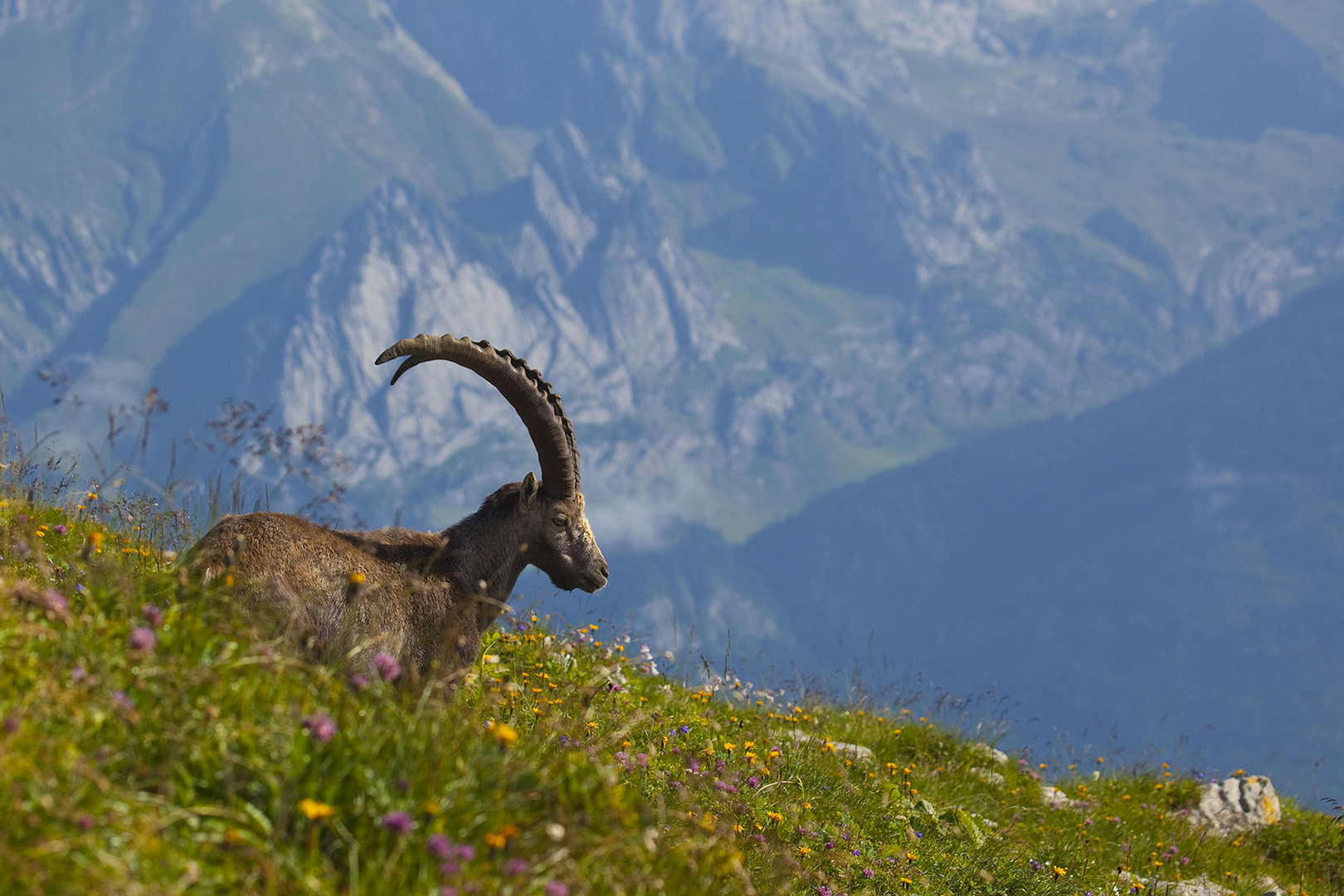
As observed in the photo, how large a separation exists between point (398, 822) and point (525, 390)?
4818 millimetres

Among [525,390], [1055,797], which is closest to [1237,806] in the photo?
[1055,797]

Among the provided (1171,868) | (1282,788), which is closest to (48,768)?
(1171,868)

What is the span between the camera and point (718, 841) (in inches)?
218

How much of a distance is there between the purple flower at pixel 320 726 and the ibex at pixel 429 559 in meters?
1.61

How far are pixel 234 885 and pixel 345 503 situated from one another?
910 cm

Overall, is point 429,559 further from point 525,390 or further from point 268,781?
point 268,781

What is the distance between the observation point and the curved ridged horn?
838cm

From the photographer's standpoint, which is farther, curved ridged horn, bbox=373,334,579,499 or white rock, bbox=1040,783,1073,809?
white rock, bbox=1040,783,1073,809

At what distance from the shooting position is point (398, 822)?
423 cm

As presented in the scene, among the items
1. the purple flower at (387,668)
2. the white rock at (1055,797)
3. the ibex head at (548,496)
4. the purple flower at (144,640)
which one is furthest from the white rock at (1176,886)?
the purple flower at (144,640)

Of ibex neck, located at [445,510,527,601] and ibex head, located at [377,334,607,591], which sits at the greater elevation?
ibex head, located at [377,334,607,591]

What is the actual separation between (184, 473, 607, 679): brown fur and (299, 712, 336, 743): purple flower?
1285mm

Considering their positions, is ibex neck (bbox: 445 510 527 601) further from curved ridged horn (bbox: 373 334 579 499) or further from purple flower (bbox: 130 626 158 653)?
purple flower (bbox: 130 626 158 653)

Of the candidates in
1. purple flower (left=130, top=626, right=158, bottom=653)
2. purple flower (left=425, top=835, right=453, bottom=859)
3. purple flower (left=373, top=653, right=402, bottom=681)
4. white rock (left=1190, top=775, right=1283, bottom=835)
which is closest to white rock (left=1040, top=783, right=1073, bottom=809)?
white rock (left=1190, top=775, right=1283, bottom=835)
